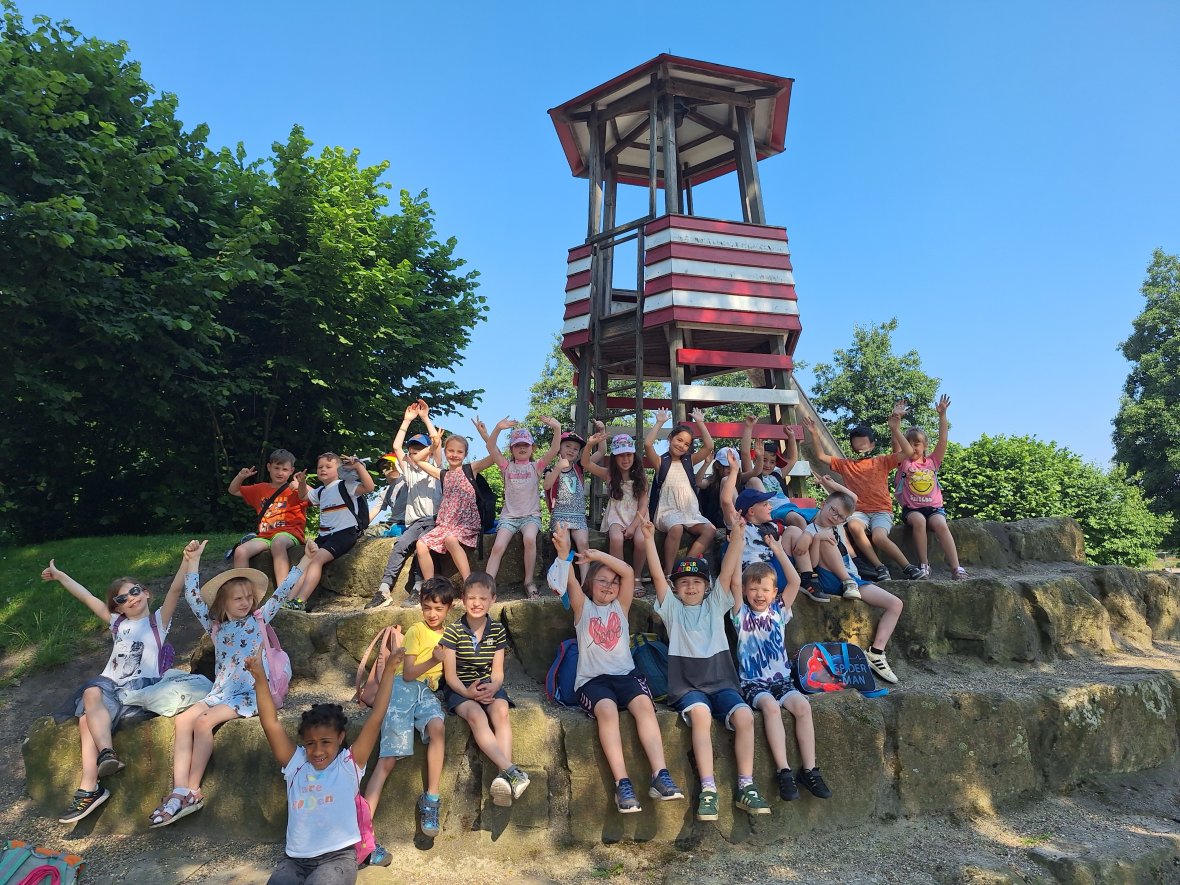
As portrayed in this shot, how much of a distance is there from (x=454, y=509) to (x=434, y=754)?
2863 millimetres

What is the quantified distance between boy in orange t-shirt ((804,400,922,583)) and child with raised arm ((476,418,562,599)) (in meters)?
3.44

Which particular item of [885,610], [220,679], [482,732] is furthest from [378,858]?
[885,610]

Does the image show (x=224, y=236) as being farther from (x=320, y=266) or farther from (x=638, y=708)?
(x=638, y=708)

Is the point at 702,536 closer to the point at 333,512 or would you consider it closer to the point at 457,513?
the point at 457,513

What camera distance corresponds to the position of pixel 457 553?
6598 mm

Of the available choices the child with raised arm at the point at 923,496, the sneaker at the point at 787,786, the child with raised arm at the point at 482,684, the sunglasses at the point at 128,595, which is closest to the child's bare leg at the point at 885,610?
the child with raised arm at the point at 923,496

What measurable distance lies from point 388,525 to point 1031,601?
7.32 metres

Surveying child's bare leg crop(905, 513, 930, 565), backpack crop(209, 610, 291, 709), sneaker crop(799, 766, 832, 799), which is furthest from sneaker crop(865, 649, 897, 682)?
backpack crop(209, 610, 291, 709)

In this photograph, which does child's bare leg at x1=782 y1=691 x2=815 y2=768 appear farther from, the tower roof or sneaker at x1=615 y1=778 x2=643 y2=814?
the tower roof

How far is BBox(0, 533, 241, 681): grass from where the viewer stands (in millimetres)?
7301

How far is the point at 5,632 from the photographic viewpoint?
743 centimetres

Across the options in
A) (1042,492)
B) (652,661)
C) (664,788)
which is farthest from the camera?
(1042,492)

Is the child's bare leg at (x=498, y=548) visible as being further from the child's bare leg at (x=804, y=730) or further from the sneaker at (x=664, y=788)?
the child's bare leg at (x=804, y=730)

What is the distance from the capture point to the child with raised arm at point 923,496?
7461 mm
